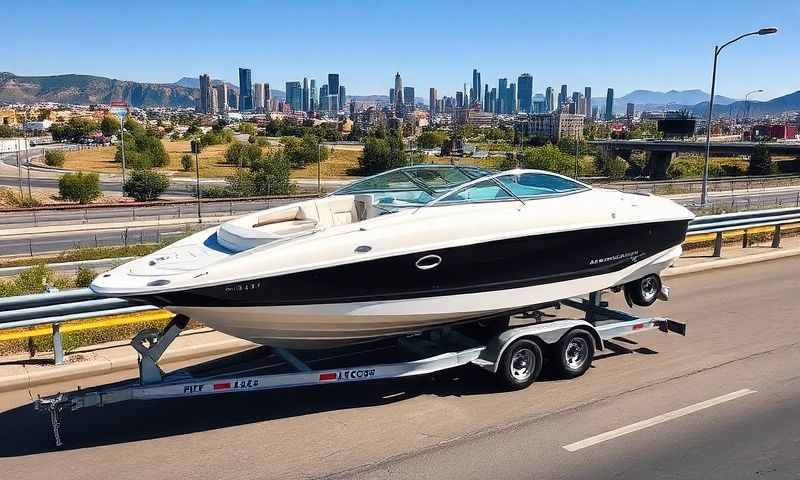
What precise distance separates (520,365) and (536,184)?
6.59ft

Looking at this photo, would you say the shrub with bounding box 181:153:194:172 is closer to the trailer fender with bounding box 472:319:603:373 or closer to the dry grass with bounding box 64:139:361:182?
the dry grass with bounding box 64:139:361:182

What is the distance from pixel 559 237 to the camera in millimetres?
7168

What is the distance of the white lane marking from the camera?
18.8ft

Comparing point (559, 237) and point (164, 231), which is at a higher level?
point (559, 237)

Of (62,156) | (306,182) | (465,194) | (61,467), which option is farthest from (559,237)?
(62,156)

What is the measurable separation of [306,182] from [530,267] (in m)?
60.8

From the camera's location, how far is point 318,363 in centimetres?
762

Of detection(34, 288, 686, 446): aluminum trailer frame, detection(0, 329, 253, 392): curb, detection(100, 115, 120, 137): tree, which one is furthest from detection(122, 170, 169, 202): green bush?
detection(100, 115, 120, 137): tree

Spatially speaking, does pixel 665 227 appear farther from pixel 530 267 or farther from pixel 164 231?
pixel 164 231

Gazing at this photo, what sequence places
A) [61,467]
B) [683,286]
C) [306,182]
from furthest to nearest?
[306,182]
[683,286]
[61,467]

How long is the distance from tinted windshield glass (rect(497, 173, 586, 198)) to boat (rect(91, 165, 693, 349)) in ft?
0.05

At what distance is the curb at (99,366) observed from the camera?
686 centimetres

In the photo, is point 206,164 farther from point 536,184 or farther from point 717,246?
point 536,184

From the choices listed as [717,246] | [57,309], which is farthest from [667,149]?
[57,309]
